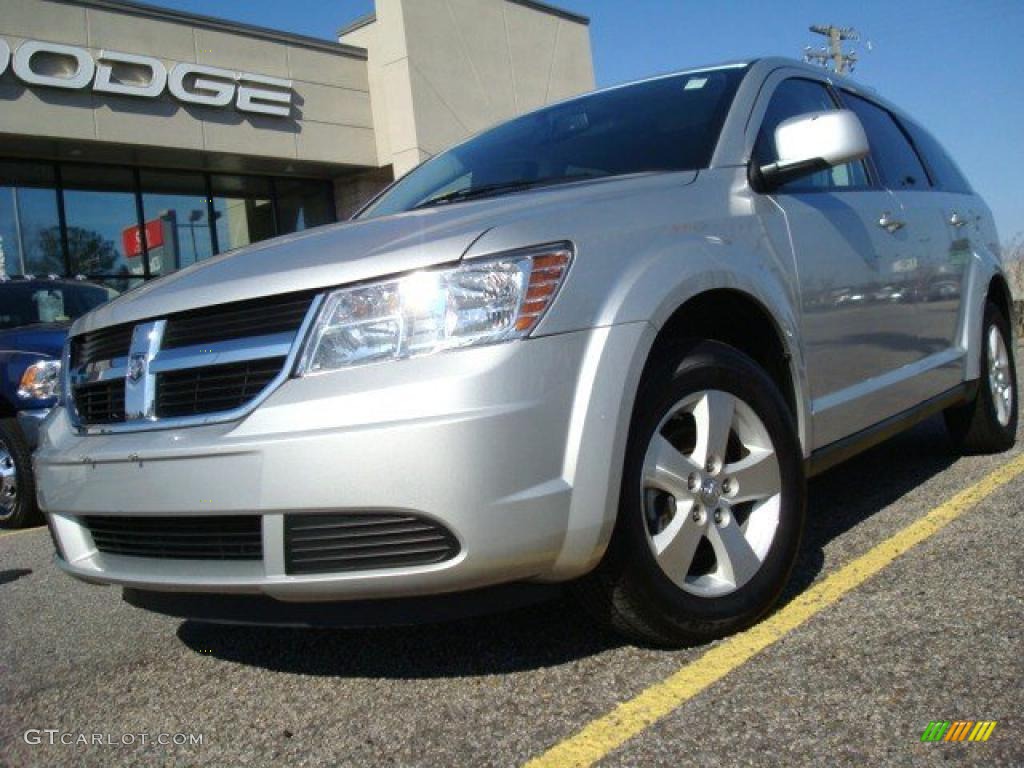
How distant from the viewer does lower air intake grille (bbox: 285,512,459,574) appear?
83.5 inches

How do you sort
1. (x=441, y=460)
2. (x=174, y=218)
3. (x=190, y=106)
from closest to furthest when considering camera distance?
(x=441, y=460) → (x=190, y=106) → (x=174, y=218)

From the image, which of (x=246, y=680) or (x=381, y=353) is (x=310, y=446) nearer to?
(x=381, y=353)

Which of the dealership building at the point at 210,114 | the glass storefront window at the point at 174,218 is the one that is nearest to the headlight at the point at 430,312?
the dealership building at the point at 210,114

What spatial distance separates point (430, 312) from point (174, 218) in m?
14.3

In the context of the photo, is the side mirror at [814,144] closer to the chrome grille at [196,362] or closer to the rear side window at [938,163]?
the chrome grille at [196,362]

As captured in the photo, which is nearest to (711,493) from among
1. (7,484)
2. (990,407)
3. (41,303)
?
(990,407)

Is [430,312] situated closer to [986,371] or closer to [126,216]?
[986,371]

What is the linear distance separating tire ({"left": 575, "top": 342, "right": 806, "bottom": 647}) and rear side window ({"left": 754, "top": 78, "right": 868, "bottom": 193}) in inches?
33.6

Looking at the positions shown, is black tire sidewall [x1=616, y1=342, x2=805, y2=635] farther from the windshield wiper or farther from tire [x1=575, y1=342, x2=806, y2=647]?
the windshield wiper

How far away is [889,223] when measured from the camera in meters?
3.70

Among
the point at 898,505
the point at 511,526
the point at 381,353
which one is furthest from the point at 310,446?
the point at 898,505

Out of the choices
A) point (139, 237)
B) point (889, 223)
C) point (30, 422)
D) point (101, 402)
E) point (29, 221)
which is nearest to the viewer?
point (101, 402)

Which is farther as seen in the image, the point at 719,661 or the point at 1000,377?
the point at 1000,377

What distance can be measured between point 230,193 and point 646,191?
14.6 metres
